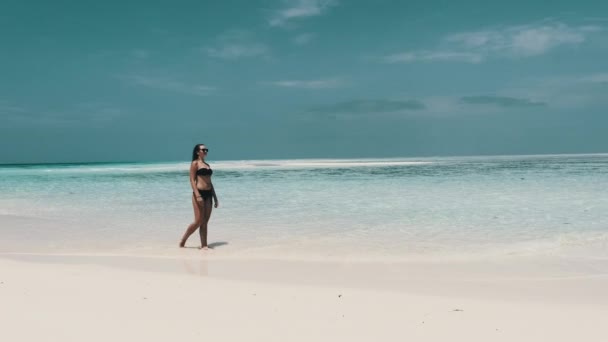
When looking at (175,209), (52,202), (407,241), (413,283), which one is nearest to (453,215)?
(407,241)

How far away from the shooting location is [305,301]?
15.7 feet

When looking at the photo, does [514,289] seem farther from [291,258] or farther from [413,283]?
[291,258]

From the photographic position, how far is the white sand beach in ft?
12.8

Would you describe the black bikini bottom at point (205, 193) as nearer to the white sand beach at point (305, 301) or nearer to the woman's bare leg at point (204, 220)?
the woman's bare leg at point (204, 220)

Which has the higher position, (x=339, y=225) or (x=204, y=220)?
(x=204, y=220)

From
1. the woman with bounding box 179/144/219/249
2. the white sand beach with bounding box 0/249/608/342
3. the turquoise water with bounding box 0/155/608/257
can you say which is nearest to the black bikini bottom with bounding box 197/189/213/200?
the woman with bounding box 179/144/219/249

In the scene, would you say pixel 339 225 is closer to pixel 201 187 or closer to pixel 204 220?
pixel 204 220

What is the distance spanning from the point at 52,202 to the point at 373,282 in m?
15.4

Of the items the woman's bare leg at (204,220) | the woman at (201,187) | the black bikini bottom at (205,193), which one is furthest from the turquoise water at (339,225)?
the black bikini bottom at (205,193)

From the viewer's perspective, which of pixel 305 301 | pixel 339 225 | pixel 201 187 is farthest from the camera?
pixel 339 225

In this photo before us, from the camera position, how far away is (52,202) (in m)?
17.5

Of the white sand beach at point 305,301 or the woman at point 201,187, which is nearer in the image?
the white sand beach at point 305,301

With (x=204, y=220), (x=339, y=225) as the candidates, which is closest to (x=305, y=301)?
(x=204, y=220)

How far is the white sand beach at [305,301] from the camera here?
3.90m
